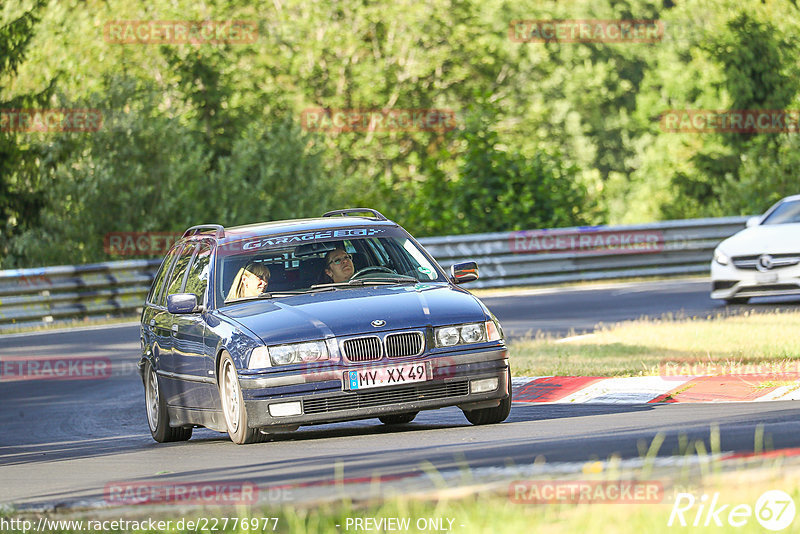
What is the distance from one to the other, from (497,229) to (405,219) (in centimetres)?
277

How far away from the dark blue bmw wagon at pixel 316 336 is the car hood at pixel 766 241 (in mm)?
A: 8788

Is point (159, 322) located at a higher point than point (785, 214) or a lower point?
higher

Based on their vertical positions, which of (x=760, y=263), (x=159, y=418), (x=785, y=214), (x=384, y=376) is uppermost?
(x=384, y=376)

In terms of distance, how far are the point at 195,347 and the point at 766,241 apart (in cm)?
1051

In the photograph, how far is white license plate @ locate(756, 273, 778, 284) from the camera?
18.2 meters

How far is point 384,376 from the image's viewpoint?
905 cm

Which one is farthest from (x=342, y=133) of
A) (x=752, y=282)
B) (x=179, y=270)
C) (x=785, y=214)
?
(x=179, y=270)

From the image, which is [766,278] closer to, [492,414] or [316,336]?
[492,414]

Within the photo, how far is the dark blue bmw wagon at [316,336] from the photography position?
9031 millimetres

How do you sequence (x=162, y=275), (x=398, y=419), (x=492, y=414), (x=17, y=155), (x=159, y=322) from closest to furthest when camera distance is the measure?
(x=492, y=414) → (x=398, y=419) → (x=159, y=322) → (x=162, y=275) → (x=17, y=155)

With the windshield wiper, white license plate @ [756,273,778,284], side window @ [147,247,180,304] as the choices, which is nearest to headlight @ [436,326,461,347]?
the windshield wiper

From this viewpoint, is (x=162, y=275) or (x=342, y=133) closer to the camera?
(x=162, y=275)

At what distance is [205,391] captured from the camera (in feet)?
32.7

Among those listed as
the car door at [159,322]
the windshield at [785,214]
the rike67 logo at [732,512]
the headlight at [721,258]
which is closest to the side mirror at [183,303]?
the car door at [159,322]
